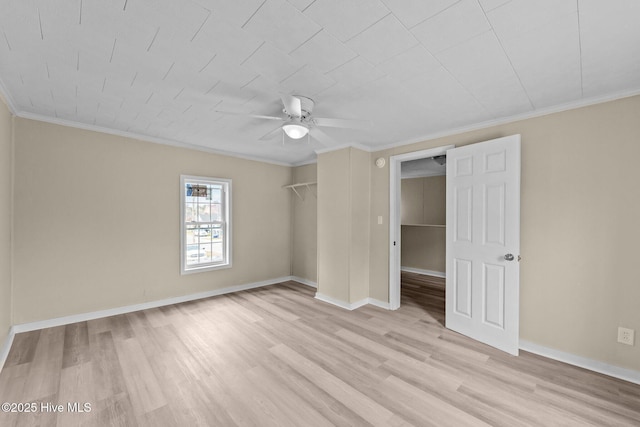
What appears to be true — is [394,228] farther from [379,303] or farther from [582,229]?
[582,229]

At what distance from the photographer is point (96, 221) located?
342 cm

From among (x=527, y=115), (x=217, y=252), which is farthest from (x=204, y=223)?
(x=527, y=115)

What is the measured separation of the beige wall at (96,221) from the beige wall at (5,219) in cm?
16

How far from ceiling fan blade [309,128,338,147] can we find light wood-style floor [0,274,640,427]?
2.40 metres

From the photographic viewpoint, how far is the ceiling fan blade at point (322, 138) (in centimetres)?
331

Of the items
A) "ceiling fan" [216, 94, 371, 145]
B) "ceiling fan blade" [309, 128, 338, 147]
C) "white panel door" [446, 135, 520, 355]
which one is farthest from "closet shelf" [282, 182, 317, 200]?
"white panel door" [446, 135, 520, 355]

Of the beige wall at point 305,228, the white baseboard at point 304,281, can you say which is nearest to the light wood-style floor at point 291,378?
the white baseboard at point 304,281

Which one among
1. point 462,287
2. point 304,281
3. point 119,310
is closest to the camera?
point 462,287

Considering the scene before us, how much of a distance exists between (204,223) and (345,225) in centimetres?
234

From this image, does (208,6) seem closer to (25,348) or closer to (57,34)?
(57,34)

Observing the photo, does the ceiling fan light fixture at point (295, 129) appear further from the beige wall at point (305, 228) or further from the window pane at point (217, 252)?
the window pane at point (217, 252)

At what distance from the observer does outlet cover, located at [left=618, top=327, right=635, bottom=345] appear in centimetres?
226

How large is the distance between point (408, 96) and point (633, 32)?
4.34 ft

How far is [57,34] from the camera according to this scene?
162 cm
